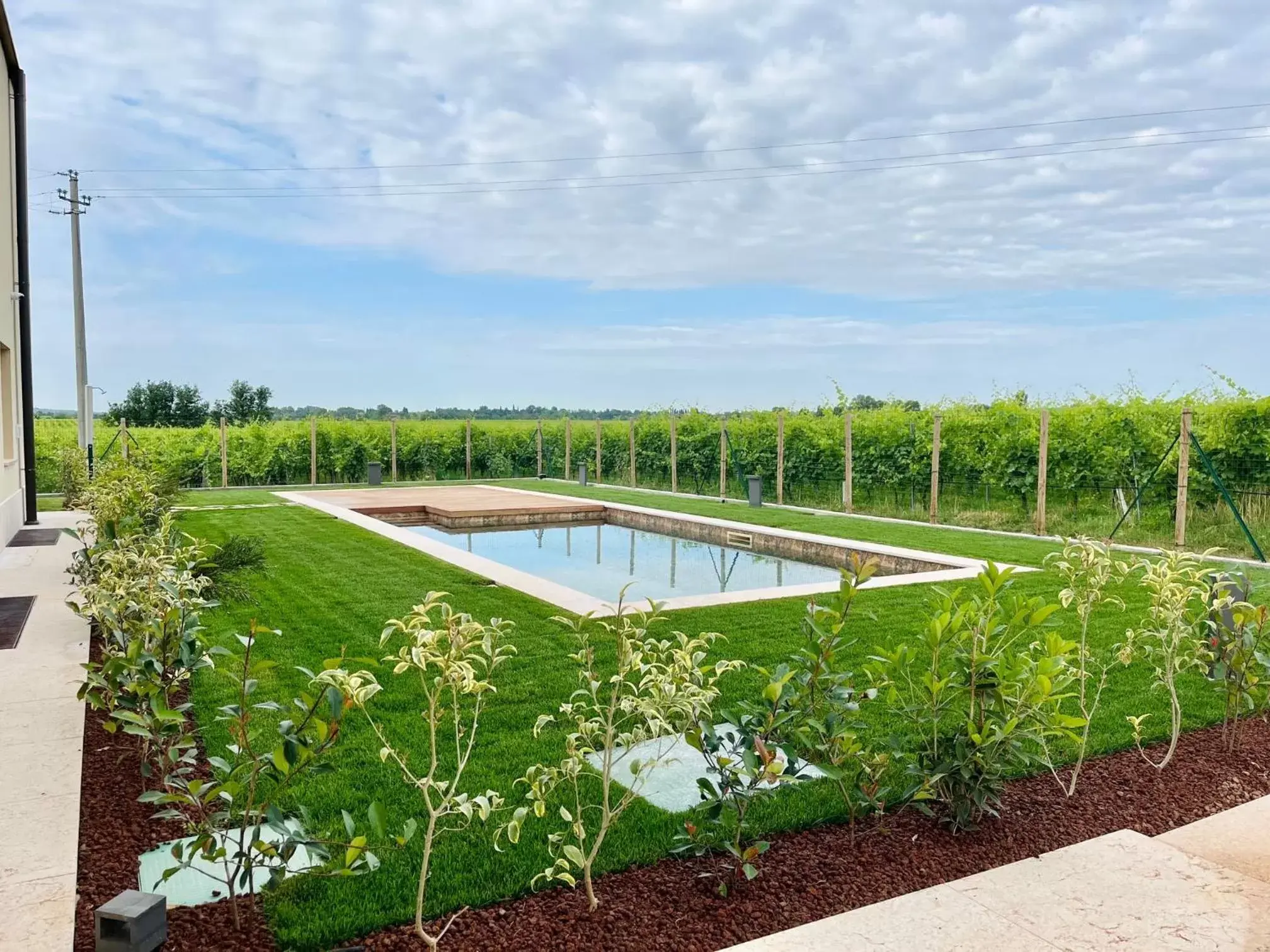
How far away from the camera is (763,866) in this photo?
266 cm

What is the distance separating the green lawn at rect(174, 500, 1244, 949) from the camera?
2467mm

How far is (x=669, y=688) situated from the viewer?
7.87 feet

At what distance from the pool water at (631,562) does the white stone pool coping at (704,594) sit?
368mm

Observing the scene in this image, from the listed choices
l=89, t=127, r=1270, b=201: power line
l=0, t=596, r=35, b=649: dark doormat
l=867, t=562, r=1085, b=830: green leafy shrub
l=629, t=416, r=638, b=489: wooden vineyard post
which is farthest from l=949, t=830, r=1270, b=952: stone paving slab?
l=89, t=127, r=1270, b=201: power line

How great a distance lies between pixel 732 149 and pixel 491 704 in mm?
21440

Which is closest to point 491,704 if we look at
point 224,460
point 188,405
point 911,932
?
point 911,932

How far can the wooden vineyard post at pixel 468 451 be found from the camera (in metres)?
22.4

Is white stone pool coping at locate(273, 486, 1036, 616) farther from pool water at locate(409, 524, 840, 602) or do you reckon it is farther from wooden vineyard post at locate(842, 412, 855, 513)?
wooden vineyard post at locate(842, 412, 855, 513)

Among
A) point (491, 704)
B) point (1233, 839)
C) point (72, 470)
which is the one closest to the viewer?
point (1233, 839)

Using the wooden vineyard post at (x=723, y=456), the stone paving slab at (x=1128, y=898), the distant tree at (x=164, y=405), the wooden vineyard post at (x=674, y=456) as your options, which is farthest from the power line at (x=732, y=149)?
the stone paving slab at (x=1128, y=898)

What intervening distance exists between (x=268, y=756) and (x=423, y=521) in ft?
41.0

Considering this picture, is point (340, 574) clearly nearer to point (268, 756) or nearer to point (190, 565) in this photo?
point (190, 565)

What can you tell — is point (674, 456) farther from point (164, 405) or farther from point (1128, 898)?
point (164, 405)

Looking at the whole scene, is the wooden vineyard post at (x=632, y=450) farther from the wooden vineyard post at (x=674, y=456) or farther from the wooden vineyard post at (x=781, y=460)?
the wooden vineyard post at (x=781, y=460)
